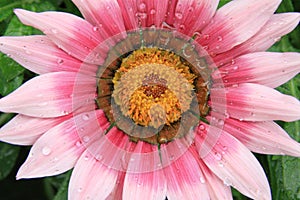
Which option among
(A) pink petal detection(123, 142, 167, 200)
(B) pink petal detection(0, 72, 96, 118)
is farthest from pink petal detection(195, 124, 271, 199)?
(B) pink petal detection(0, 72, 96, 118)

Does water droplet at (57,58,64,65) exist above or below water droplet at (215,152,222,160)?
above

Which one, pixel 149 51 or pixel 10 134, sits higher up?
pixel 149 51

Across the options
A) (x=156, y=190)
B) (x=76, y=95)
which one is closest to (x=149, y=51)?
(x=76, y=95)

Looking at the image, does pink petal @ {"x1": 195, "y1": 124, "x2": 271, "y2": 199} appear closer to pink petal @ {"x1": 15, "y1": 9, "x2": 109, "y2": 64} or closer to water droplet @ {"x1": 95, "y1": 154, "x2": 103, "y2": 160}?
water droplet @ {"x1": 95, "y1": 154, "x2": 103, "y2": 160}

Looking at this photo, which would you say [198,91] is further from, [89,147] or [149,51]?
[89,147]

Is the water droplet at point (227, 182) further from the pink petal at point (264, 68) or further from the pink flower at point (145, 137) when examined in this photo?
the pink petal at point (264, 68)

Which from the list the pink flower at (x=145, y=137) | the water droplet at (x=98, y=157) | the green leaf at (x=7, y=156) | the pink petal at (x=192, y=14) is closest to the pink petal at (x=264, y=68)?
the pink flower at (x=145, y=137)
